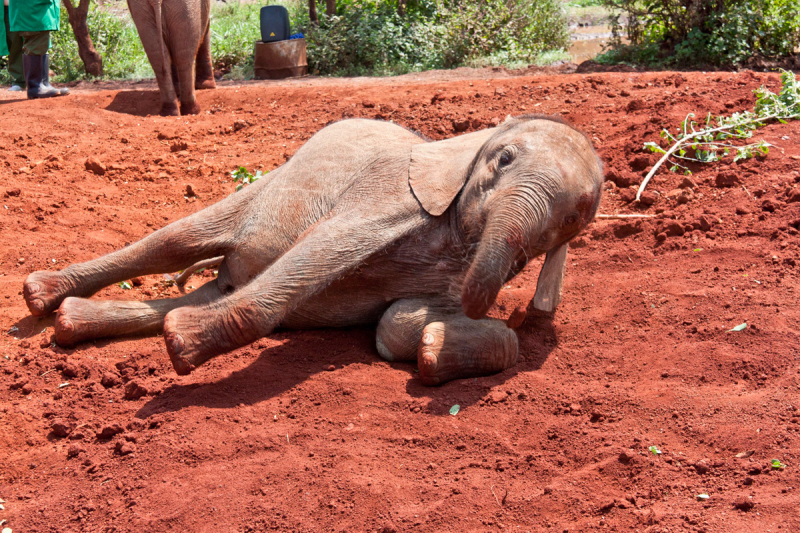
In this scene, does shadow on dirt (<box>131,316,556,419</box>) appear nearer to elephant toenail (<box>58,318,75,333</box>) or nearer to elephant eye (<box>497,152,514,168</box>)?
elephant toenail (<box>58,318,75,333</box>)

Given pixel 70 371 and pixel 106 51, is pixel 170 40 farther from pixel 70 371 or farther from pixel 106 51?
pixel 106 51

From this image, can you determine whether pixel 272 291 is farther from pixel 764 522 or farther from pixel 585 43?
pixel 585 43

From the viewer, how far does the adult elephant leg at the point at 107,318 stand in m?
4.35

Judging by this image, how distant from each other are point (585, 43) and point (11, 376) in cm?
1921

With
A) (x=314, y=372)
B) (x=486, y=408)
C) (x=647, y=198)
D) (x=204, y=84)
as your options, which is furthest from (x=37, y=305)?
(x=204, y=84)

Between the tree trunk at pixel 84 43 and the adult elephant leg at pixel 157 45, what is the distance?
5.36 metres

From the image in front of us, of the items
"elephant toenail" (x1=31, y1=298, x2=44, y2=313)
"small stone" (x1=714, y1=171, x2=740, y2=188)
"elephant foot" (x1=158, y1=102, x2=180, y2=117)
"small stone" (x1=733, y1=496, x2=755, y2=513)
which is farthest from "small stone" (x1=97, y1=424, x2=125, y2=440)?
"elephant foot" (x1=158, y1=102, x2=180, y2=117)

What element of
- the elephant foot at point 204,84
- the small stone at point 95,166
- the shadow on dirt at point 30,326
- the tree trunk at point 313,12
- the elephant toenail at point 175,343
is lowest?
the shadow on dirt at point 30,326

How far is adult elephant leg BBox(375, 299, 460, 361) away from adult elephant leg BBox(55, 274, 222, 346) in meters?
1.37

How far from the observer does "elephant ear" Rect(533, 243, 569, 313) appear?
4.28 m

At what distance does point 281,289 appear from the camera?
12.6ft

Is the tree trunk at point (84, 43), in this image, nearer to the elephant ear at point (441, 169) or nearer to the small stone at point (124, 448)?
the elephant ear at point (441, 169)

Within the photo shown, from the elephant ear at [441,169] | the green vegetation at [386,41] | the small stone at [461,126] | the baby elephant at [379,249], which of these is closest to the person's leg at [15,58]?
the green vegetation at [386,41]

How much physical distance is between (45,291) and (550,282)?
305cm
